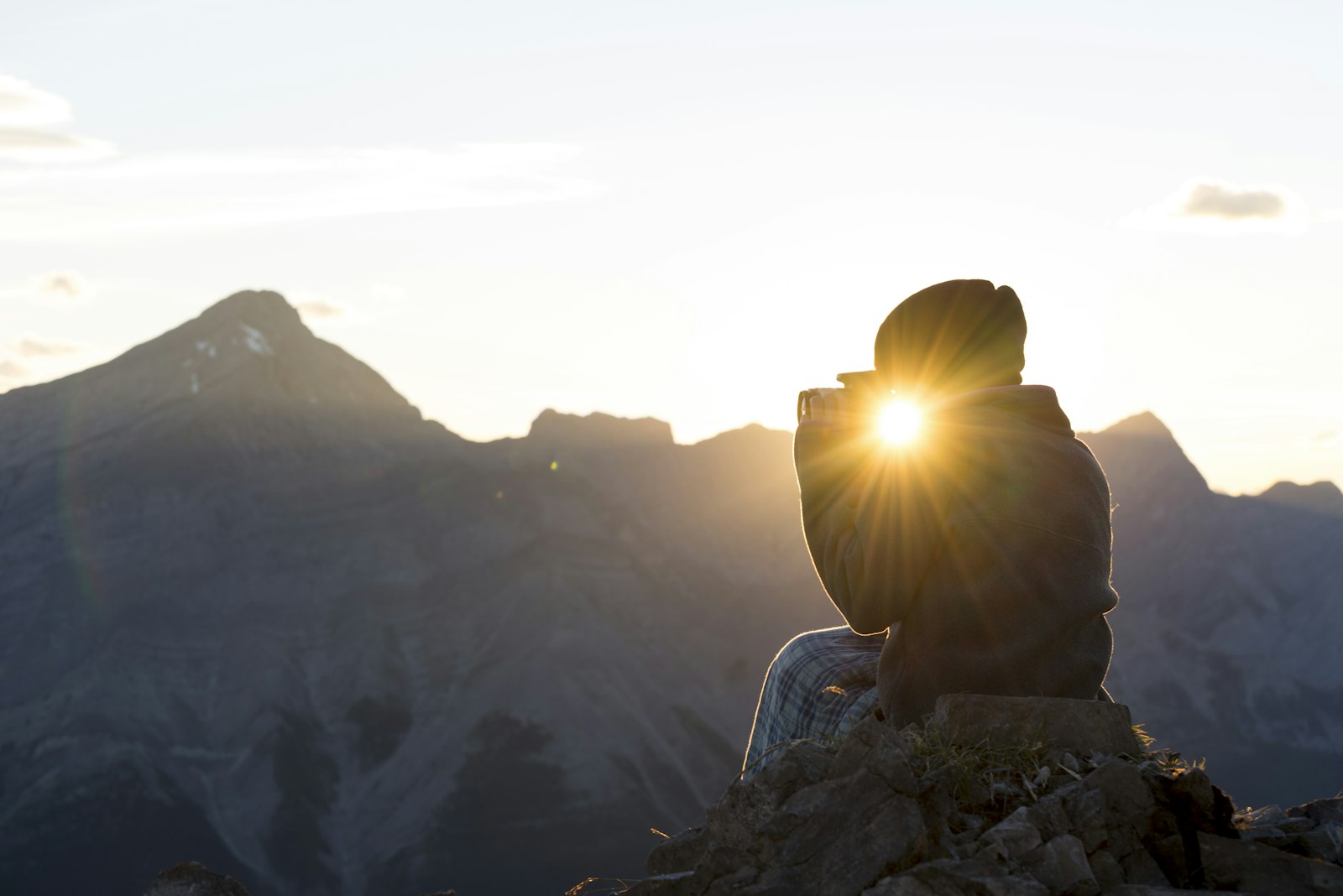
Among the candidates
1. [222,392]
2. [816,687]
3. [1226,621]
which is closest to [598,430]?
[222,392]

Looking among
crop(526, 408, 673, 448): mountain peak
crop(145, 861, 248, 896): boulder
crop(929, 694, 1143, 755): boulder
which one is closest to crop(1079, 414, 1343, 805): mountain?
crop(526, 408, 673, 448): mountain peak

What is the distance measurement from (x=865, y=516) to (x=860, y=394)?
56cm

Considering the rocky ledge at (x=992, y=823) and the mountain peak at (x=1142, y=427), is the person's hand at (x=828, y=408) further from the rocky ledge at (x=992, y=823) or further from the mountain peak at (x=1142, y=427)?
the mountain peak at (x=1142, y=427)

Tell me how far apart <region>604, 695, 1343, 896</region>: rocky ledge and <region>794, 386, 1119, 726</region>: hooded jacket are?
0.32 meters

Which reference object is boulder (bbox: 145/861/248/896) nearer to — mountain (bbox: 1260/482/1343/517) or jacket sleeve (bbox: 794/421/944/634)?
jacket sleeve (bbox: 794/421/944/634)

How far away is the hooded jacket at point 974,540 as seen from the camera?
4539 millimetres

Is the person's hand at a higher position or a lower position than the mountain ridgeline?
higher

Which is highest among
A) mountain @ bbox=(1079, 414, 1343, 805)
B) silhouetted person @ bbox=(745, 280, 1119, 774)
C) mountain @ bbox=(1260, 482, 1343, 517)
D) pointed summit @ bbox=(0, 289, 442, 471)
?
pointed summit @ bbox=(0, 289, 442, 471)

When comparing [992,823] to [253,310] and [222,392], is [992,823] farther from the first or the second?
[253,310]

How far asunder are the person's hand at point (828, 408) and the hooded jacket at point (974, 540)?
3 centimetres

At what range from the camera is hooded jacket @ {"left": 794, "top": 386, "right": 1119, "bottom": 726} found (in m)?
4.54

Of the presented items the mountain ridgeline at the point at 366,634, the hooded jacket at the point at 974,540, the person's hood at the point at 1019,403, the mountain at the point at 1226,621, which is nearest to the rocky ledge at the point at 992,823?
the hooded jacket at the point at 974,540

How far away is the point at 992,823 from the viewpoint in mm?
4051

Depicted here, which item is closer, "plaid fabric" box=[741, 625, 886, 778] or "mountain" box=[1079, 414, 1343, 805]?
"plaid fabric" box=[741, 625, 886, 778]
